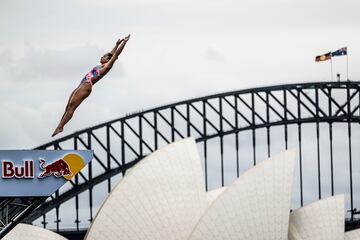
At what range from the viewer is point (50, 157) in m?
Answer: 79.1

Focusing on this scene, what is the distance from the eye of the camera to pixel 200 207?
104500 millimetres

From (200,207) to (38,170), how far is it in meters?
27.1

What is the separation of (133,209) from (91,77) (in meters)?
18.8

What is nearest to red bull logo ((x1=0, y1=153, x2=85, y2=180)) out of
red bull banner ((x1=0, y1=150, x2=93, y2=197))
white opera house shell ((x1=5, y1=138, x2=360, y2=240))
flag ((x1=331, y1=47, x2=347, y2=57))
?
red bull banner ((x1=0, y1=150, x2=93, y2=197))

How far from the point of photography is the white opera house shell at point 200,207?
3991 inches

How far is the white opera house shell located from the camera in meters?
101

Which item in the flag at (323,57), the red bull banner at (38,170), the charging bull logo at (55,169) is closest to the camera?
the charging bull logo at (55,169)

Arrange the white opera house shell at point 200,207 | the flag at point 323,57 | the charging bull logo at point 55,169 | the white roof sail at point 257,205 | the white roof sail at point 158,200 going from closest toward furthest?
the charging bull logo at point 55,169
the white roof sail at point 257,205
the white opera house shell at point 200,207
the white roof sail at point 158,200
the flag at point 323,57

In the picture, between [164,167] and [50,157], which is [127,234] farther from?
[50,157]

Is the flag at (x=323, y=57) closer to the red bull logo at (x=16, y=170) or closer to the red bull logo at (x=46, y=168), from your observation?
the red bull logo at (x=46, y=168)

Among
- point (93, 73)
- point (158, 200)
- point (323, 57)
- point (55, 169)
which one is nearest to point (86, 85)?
point (93, 73)

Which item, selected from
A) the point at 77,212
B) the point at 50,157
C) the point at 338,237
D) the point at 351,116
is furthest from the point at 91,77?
the point at 351,116

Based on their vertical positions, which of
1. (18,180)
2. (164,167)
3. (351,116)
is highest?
(351,116)

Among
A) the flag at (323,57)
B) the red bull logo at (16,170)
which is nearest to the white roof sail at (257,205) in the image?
the red bull logo at (16,170)
